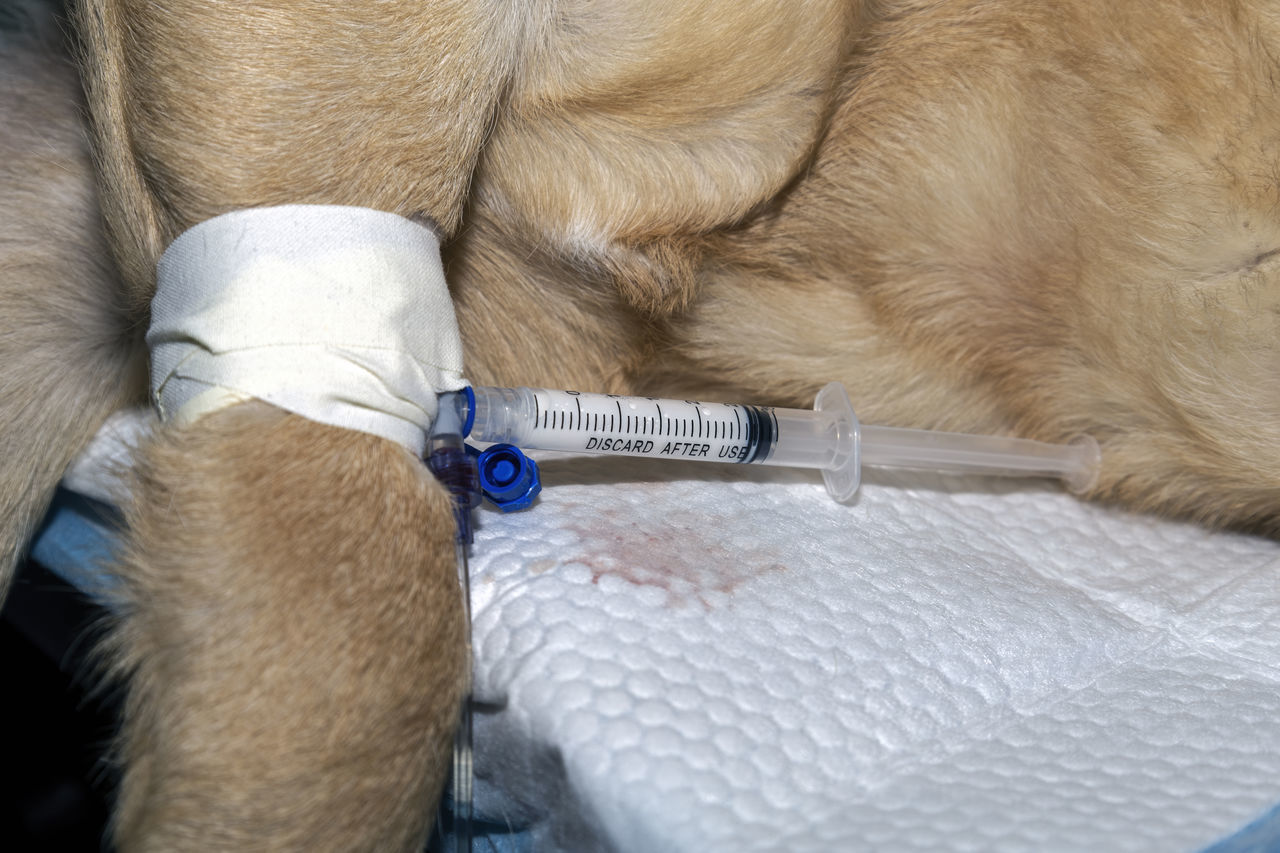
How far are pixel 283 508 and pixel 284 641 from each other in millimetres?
76

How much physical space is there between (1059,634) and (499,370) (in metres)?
0.47

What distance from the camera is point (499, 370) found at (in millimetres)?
794

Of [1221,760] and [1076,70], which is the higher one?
[1076,70]

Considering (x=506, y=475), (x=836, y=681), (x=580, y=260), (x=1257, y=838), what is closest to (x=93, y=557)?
(x=506, y=475)

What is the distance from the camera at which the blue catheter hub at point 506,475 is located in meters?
0.65

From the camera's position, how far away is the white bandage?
1.79 ft

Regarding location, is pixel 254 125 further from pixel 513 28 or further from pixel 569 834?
pixel 569 834

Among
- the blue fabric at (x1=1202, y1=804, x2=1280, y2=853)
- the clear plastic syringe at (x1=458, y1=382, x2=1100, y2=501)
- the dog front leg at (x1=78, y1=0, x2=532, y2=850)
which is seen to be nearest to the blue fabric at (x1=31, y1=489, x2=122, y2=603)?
the dog front leg at (x1=78, y1=0, x2=532, y2=850)

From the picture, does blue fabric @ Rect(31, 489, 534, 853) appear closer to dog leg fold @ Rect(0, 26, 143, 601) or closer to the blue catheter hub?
dog leg fold @ Rect(0, 26, 143, 601)

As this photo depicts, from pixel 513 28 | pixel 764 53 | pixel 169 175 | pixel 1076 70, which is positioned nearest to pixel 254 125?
pixel 169 175

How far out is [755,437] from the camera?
0.75 meters

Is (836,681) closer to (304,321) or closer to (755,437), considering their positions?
(755,437)

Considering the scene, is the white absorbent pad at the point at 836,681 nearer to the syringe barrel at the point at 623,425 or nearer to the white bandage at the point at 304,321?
the syringe barrel at the point at 623,425

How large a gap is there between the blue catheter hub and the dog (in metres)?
0.07
